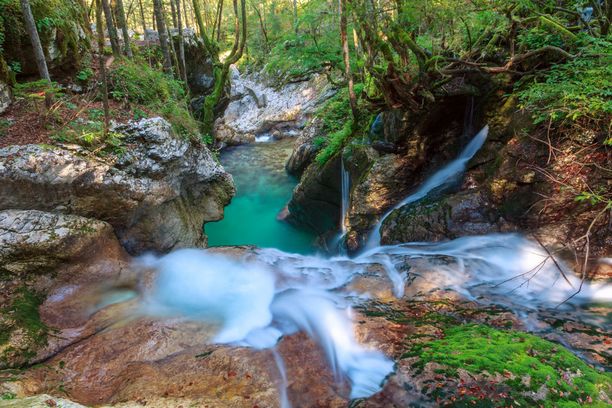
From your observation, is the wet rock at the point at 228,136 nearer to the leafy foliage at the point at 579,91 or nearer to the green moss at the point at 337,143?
the green moss at the point at 337,143

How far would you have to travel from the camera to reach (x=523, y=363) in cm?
368

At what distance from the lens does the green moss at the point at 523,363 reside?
11.1 feet

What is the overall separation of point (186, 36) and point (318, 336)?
16.0 metres

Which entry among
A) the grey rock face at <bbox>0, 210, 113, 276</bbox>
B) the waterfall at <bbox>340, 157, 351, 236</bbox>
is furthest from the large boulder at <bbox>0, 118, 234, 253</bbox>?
the waterfall at <bbox>340, 157, 351, 236</bbox>

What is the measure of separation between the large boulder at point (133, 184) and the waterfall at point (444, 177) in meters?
4.30

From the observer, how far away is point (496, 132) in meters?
7.48

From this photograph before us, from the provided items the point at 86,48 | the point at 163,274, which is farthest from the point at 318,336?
the point at 86,48

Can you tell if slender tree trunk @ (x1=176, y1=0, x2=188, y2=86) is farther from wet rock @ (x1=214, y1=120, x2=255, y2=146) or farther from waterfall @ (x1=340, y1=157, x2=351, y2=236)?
waterfall @ (x1=340, y1=157, x2=351, y2=236)

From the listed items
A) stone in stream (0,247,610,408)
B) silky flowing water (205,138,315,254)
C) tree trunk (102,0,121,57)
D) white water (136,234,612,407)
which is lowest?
silky flowing water (205,138,315,254)

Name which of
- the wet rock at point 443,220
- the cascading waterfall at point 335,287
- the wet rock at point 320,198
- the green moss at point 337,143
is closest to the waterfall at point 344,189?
the wet rock at point 320,198

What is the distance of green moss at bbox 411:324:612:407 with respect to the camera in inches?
133

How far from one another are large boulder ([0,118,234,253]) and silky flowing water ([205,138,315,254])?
3138 millimetres

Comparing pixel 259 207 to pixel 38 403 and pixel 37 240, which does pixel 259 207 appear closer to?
pixel 37 240

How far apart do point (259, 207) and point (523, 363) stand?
38.1 feet
